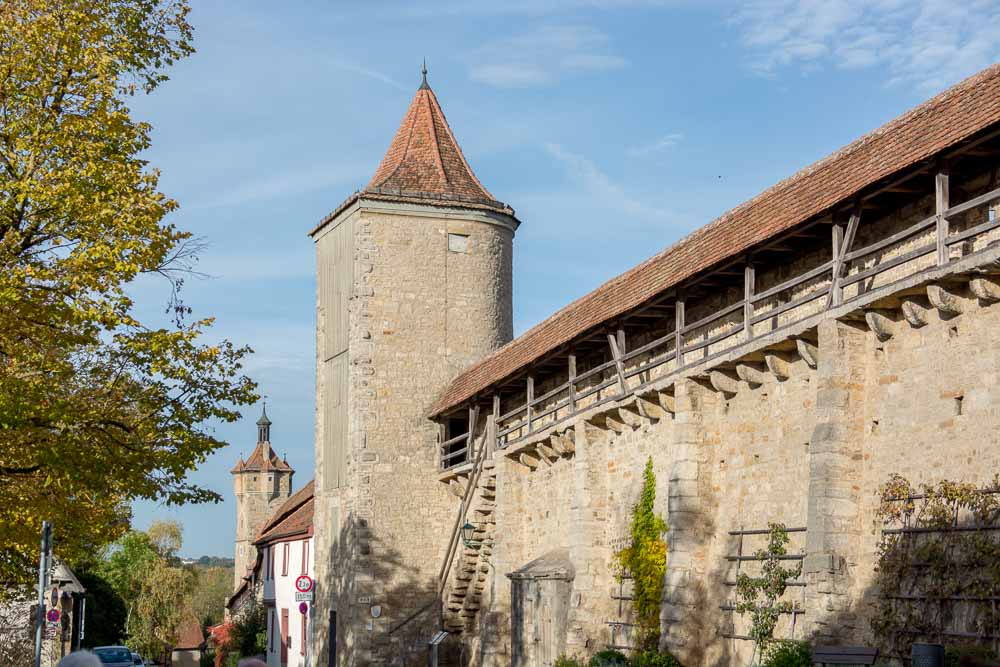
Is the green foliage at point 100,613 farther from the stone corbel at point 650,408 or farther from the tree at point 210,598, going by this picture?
the stone corbel at point 650,408

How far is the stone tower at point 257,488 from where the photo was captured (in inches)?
3137

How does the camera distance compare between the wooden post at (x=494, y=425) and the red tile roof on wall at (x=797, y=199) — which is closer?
the red tile roof on wall at (x=797, y=199)

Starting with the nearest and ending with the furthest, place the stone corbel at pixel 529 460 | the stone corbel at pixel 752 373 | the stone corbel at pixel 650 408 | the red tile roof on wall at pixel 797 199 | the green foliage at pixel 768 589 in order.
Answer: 1. the red tile roof on wall at pixel 797 199
2. the green foliage at pixel 768 589
3. the stone corbel at pixel 752 373
4. the stone corbel at pixel 650 408
5. the stone corbel at pixel 529 460

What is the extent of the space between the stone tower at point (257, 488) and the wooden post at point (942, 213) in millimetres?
69583

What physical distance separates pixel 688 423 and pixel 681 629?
287 cm

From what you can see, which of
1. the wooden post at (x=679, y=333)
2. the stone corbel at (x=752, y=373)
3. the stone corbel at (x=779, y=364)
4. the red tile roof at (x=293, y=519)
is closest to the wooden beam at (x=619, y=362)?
the wooden post at (x=679, y=333)

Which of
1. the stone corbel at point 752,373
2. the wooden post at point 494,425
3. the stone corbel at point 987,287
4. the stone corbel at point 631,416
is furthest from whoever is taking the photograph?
the wooden post at point 494,425

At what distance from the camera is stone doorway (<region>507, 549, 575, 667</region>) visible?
72.6ft

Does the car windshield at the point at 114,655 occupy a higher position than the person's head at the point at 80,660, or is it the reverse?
the person's head at the point at 80,660

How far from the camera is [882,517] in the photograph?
14.2m

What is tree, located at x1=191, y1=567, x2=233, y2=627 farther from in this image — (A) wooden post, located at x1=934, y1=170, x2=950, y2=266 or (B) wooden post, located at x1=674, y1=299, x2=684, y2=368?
(A) wooden post, located at x1=934, y1=170, x2=950, y2=266

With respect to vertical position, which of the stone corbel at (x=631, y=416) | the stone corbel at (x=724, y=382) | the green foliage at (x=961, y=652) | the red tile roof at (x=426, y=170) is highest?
the red tile roof at (x=426, y=170)

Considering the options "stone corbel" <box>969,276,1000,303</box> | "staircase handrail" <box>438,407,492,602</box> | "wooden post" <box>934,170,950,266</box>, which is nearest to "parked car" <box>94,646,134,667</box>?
"staircase handrail" <box>438,407,492,602</box>

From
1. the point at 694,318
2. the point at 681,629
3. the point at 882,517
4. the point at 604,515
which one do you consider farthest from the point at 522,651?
the point at 882,517
